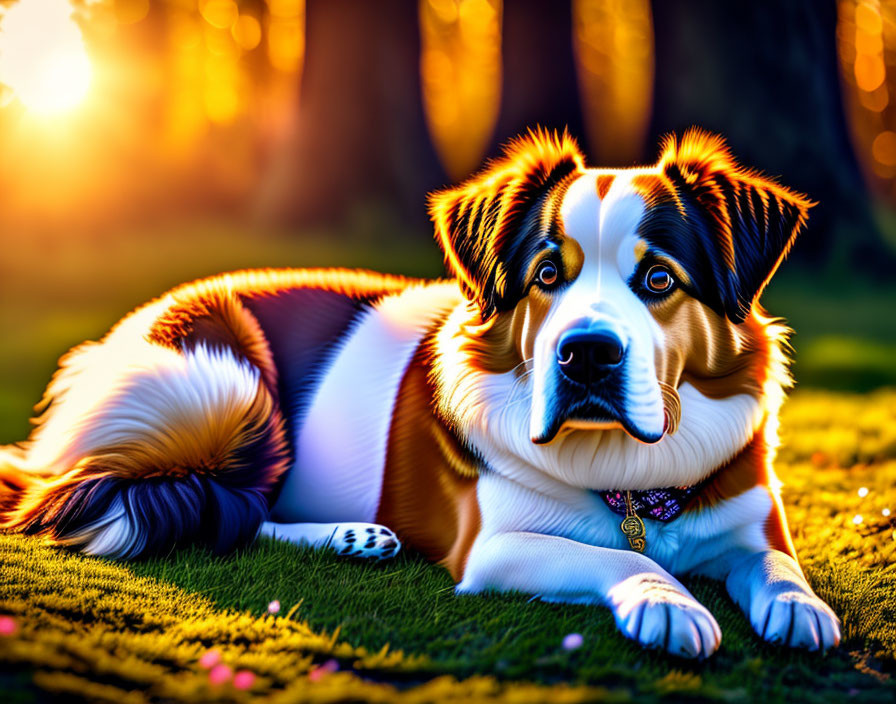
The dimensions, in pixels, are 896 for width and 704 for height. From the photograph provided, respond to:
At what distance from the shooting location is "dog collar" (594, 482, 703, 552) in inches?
122

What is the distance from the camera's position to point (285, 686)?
2.26 metres

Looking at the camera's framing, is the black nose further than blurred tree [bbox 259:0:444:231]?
No

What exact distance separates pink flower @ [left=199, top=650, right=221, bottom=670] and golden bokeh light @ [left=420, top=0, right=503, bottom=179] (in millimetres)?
12430

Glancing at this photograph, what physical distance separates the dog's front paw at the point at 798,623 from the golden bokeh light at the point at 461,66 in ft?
40.2

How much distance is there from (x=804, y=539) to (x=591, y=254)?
179cm

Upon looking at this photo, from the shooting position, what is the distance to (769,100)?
10.3m

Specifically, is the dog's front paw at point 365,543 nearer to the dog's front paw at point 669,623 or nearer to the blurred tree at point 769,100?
the dog's front paw at point 669,623

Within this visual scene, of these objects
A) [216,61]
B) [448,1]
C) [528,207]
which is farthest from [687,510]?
[216,61]

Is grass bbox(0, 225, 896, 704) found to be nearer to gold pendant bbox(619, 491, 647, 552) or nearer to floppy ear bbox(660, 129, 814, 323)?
gold pendant bbox(619, 491, 647, 552)

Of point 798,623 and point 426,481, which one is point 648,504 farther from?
point 426,481

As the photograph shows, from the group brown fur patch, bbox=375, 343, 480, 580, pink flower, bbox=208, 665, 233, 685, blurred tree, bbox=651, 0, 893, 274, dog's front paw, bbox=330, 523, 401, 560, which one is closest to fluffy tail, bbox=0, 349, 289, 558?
dog's front paw, bbox=330, 523, 401, 560

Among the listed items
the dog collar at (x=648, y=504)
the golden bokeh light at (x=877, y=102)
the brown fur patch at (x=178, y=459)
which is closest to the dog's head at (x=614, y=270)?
the dog collar at (x=648, y=504)

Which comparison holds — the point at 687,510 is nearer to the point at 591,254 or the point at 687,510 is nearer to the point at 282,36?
the point at 591,254

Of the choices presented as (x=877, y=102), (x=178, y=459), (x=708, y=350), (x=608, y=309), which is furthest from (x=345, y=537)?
(x=877, y=102)
